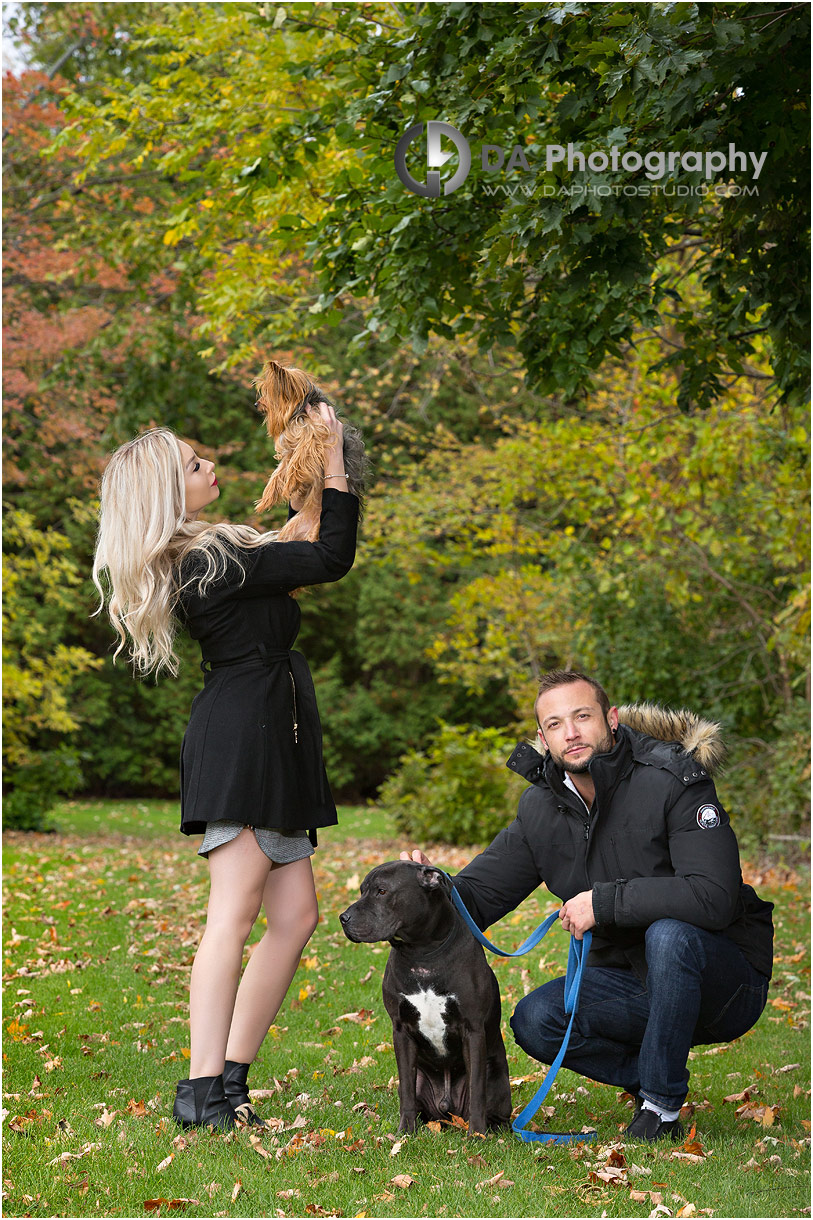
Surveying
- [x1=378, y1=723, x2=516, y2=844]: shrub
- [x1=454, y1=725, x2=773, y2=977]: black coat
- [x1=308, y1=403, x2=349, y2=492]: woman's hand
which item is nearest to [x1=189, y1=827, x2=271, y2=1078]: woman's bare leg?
[x1=454, y1=725, x2=773, y2=977]: black coat

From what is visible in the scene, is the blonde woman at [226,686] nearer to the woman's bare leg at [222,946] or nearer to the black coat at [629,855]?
the woman's bare leg at [222,946]

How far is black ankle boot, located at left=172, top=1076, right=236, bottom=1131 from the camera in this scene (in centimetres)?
326

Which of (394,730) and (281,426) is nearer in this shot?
(281,426)

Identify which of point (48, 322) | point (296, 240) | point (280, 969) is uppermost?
point (48, 322)

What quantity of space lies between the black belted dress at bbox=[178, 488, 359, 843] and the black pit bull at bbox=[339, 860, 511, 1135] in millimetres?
356

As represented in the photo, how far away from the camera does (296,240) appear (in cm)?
648

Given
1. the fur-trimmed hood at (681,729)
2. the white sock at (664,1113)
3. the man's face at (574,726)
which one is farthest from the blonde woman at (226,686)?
the white sock at (664,1113)

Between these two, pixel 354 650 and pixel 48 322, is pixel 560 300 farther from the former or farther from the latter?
pixel 354 650

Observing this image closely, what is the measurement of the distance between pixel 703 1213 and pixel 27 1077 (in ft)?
7.69

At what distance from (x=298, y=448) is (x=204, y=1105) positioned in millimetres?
1954

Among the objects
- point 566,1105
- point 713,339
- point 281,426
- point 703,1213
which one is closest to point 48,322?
point 713,339

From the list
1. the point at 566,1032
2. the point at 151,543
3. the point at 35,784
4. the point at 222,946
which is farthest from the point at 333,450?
the point at 35,784

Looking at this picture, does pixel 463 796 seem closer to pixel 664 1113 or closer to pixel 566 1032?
pixel 566 1032

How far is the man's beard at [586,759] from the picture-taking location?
3.36 m
